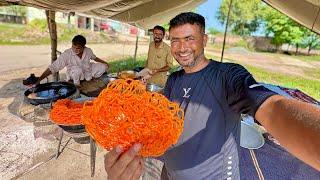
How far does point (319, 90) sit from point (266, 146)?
899cm

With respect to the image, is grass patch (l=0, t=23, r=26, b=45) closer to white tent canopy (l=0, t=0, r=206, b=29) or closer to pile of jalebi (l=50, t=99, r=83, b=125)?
white tent canopy (l=0, t=0, r=206, b=29)

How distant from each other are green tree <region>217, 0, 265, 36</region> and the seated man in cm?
3986

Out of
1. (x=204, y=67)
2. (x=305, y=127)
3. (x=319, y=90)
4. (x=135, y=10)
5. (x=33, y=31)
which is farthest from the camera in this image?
(x=33, y=31)

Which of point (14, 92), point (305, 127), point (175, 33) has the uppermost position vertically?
point (175, 33)

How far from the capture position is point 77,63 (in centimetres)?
518

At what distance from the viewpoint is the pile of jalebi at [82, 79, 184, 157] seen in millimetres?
940

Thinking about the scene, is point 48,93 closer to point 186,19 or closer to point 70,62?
point 70,62

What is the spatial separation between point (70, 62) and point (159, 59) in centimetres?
164

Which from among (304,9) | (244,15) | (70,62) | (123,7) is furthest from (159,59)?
(244,15)

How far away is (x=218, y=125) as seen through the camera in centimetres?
179

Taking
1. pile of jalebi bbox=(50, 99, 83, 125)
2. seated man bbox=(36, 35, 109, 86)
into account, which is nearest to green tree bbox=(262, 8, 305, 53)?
seated man bbox=(36, 35, 109, 86)

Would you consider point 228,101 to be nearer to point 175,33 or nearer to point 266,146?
point 175,33

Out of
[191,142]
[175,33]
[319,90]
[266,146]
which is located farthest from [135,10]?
[319,90]

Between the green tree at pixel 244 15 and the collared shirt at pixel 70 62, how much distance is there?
39.9m
